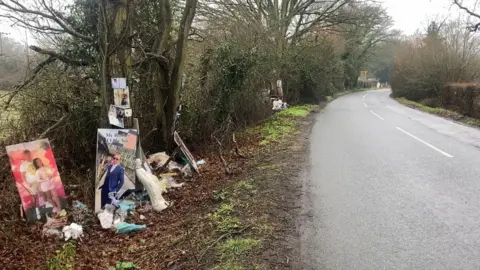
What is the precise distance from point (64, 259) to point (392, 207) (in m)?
4.59

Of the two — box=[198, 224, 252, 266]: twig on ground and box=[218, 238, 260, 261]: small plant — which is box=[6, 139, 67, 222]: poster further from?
box=[218, 238, 260, 261]: small plant

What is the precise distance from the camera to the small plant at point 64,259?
4.94m

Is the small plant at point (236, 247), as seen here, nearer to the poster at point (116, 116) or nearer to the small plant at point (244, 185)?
the small plant at point (244, 185)

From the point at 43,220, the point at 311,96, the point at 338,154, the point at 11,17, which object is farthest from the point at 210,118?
the point at 311,96

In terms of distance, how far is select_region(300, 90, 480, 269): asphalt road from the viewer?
453cm

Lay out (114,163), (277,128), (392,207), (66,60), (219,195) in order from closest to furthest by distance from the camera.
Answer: (392,207)
(219,195)
(114,163)
(66,60)
(277,128)

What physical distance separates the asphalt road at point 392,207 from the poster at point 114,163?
10.2 feet

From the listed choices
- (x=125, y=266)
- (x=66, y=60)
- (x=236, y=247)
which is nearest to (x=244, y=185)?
(x=236, y=247)

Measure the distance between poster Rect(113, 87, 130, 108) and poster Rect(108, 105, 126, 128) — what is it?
0.09 m

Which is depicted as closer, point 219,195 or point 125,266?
point 125,266

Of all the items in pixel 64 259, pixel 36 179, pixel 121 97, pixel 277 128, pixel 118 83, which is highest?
pixel 118 83

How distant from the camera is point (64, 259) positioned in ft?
17.0

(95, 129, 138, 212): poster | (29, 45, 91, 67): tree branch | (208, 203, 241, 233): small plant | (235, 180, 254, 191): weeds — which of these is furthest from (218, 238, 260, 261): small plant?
(29, 45, 91, 67): tree branch

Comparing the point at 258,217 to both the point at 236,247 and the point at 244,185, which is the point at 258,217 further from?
the point at 244,185
